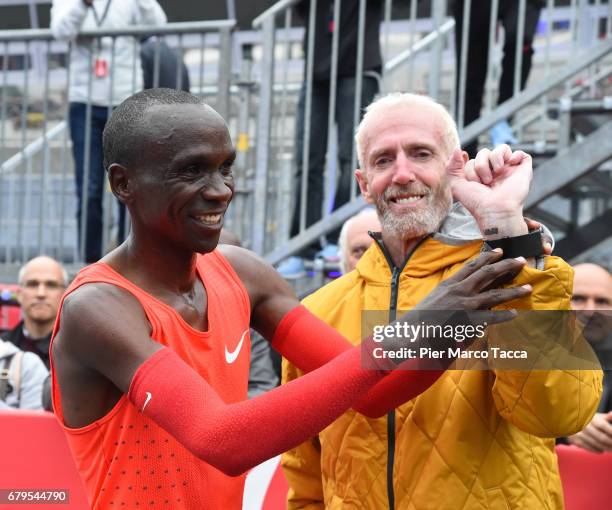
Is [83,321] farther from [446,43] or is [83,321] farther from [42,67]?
[446,43]

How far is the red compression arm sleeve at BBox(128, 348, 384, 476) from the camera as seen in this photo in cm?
199

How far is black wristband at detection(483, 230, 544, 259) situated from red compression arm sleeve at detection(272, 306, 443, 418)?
15.1 inches

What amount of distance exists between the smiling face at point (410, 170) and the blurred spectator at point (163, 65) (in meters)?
4.03

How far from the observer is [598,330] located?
8.29 ft

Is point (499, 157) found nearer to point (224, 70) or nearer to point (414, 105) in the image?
point (414, 105)

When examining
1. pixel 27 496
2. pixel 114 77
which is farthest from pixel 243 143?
pixel 27 496

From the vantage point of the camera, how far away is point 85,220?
6.61 metres

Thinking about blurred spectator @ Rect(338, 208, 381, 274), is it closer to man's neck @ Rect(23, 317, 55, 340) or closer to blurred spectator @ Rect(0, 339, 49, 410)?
blurred spectator @ Rect(0, 339, 49, 410)

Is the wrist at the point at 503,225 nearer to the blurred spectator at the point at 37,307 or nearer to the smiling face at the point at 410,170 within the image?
the smiling face at the point at 410,170

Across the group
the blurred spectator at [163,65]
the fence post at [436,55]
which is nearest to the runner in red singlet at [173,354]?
the fence post at [436,55]

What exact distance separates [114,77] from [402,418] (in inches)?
188

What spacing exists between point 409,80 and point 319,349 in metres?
3.95

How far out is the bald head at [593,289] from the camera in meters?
3.90

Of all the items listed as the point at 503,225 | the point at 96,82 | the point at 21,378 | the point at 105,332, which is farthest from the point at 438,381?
the point at 96,82
